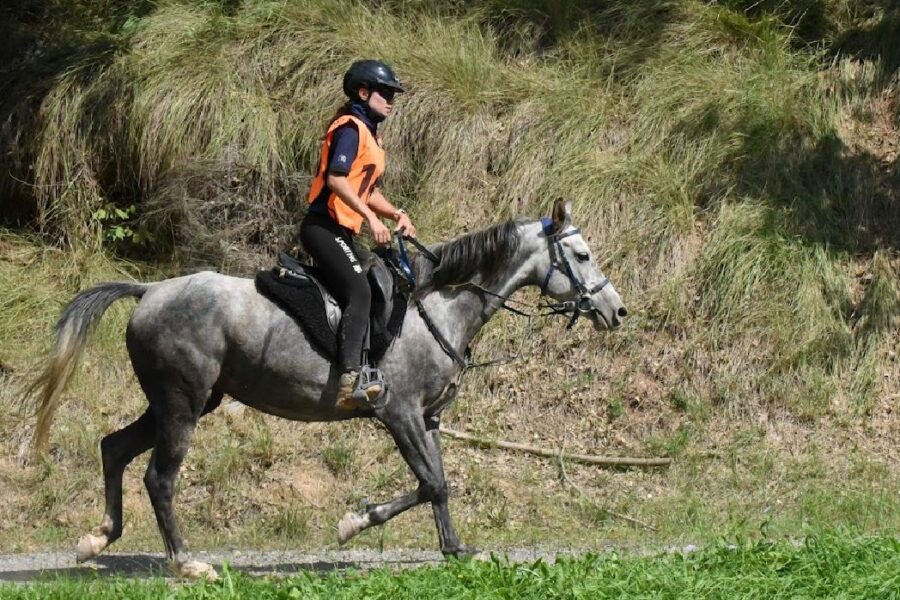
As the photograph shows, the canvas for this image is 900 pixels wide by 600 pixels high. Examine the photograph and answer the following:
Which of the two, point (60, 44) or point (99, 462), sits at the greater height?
point (60, 44)

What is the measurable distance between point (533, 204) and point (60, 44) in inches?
262

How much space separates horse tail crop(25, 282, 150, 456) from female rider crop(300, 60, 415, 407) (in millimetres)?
1401

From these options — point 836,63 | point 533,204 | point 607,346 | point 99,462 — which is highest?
point 836,63

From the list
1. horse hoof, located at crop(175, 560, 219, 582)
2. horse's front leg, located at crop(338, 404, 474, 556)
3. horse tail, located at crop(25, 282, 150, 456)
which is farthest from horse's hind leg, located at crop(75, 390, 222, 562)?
horse's front leg, located at crop(338, 404, 474, 556)

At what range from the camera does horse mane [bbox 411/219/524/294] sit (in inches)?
366

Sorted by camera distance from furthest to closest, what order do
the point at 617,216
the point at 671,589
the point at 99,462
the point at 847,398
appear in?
1. the point at 617,216
2. the point at 847,398
3. the point at 99,462
4. the point at 671,589

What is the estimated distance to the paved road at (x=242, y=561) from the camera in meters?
8.98

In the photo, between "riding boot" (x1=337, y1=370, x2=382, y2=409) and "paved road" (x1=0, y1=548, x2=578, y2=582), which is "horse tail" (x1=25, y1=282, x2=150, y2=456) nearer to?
"paved road" (x1=0, y1=548, x2=578, y2=582)

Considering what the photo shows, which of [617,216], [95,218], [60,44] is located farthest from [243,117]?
[617,216]

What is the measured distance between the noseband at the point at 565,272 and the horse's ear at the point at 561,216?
3 centimetres

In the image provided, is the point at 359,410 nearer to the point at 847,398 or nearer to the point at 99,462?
the point at 99,462

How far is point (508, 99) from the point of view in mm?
15477

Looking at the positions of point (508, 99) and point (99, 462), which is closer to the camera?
point (99, 462)

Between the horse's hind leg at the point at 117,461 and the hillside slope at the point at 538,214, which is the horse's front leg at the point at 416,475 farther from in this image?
the hillside slope at the point at 538,214
